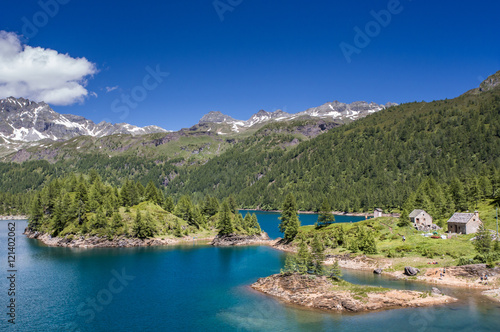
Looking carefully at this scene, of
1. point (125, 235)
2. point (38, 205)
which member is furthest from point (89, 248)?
point (38, 205)

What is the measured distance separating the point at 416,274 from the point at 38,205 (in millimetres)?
149909

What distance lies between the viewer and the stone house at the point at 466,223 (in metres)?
99.6

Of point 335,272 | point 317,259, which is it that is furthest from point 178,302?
point 335,272

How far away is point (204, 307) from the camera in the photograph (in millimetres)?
58281

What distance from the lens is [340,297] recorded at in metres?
57.0

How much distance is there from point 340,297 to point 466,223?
2605 inches

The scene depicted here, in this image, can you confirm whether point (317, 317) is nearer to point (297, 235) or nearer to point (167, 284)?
point (167, 284)

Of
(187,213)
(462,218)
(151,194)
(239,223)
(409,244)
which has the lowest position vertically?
(409,244)

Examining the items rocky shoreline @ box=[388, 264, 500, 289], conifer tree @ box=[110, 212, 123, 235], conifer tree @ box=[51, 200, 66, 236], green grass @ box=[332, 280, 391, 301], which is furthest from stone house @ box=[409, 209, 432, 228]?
conifer tree @ box=[51, 200, 66, 236]

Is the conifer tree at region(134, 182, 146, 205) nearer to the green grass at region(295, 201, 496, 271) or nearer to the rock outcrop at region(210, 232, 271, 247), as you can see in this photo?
the rock outcrop at region(210, 232, 271, 247)

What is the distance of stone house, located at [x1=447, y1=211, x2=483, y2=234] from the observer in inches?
3920

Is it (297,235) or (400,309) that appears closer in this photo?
(400,309)

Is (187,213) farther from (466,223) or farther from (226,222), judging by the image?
(466,223)

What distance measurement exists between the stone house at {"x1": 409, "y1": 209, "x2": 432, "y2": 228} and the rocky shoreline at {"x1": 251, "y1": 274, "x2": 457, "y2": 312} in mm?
61344
